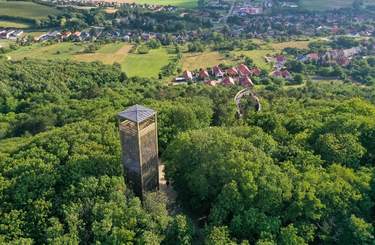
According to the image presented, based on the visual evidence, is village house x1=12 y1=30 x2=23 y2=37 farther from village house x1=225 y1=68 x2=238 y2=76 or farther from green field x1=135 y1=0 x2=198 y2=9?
village house x1=225 y1=68 x2=238 y2=76

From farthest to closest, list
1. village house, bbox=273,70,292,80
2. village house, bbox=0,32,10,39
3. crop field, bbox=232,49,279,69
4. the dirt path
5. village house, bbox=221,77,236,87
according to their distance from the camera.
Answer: village house, bbox=0,32,10,39, crop field, bbox=232,49,279,69, village house, bbox=273,70,292,80, village house, bbox=221,77,236,87, the dirt path

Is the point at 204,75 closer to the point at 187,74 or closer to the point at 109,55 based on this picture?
the point at 187,74

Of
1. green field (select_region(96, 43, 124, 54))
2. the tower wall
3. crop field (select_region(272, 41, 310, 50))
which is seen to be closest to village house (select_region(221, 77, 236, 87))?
crop field (select_region(272, 41, 310, 50))

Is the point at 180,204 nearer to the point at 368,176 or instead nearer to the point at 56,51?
the point at 368,176

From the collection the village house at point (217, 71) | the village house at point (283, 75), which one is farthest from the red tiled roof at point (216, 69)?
the village house at point (283, 75)

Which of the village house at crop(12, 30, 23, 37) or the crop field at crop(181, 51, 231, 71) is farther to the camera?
the village house at crop(12, 30, 23, 37)

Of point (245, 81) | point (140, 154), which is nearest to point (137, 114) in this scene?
point (140, 154)
